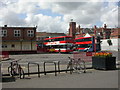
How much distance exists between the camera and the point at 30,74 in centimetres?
1187

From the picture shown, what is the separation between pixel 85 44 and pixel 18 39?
15741 millimetres

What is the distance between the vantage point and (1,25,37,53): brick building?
42.2 metres

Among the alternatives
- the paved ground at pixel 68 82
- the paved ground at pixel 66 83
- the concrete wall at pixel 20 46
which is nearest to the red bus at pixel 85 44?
the concrete wall at pixel 20 46

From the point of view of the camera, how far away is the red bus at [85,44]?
136ft

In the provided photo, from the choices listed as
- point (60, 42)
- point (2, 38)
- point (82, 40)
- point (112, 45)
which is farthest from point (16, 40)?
point (112, 45)

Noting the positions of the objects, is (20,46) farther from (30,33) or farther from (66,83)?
(66,83)

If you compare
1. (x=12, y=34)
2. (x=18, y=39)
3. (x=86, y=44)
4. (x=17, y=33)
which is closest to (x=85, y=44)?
(x=86, y=44)

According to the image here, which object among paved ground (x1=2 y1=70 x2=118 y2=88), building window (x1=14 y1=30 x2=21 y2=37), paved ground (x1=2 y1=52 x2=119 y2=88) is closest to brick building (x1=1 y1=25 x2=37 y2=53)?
building window (x1=14 y1=30 x2=21 y2=37)

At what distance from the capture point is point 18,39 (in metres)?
42.9

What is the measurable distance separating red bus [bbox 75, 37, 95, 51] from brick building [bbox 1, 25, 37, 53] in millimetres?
10996

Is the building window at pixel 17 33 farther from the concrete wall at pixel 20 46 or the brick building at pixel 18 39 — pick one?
the concrete wall at pixel 20 46

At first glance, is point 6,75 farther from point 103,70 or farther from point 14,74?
point 103,70

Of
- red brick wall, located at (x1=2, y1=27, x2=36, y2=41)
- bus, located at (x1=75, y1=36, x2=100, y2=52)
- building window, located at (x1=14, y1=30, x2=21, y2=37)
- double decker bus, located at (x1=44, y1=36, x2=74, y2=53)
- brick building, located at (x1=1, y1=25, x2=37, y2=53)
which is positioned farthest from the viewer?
building window, located at (x1=14, y1=30, x2=21, y2=37)

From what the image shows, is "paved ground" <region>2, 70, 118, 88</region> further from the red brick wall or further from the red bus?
the red brick wall
